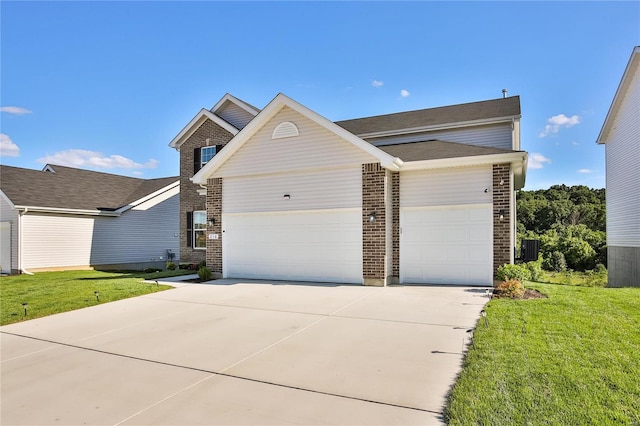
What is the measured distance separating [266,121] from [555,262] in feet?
66.2

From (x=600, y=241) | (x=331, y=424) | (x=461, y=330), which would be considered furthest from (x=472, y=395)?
(x=600, y=241)

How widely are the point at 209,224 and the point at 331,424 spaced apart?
1099cm

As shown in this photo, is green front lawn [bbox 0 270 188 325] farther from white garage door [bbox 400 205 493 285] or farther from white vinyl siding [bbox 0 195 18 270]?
white garage door [bbox 400 205 493 285]

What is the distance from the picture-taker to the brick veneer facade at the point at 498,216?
986 centimetres

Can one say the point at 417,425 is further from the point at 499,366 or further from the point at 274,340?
the point at 274,340

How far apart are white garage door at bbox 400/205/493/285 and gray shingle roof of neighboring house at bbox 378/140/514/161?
146 cm

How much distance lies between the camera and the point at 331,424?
3.23 m

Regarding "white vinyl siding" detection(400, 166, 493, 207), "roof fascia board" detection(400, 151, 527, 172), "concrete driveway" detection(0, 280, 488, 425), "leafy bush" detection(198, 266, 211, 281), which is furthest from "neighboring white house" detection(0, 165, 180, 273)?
"roof fascia board" detection(400, 151, 527, 172)

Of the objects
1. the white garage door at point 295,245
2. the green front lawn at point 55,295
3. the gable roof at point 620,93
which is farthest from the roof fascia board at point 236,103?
the gable roof at point 620,93

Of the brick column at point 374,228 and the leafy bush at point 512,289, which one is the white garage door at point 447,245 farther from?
the leafy bush at point 512,289

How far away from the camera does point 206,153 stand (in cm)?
1909

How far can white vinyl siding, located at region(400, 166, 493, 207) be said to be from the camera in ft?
33.5

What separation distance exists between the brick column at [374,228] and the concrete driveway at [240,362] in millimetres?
2092

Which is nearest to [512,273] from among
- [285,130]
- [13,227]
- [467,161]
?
[467,161]
